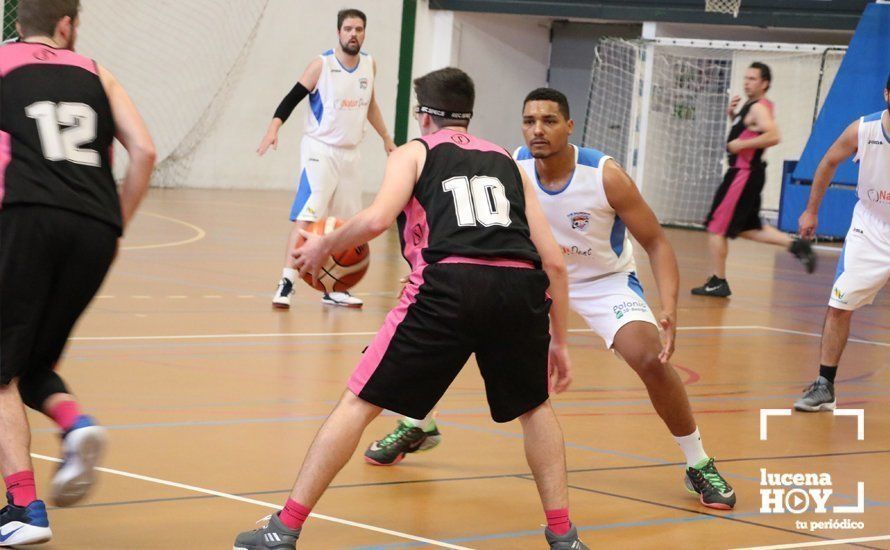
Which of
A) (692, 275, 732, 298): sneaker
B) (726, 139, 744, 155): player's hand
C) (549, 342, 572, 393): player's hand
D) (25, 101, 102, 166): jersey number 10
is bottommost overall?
(692, 275, 732, 298): sneaker

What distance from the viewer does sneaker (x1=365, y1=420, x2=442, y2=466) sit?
5.13 metres

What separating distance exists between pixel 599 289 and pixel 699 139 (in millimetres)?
16646

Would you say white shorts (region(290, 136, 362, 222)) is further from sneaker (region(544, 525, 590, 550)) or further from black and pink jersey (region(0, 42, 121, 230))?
sneaker (region(544, 525, 590, 550))

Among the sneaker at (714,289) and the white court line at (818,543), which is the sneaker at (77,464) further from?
the sneaker at (714,289)

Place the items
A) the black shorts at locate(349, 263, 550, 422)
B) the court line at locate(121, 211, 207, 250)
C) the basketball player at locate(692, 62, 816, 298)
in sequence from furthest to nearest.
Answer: the court line at locate(121, 211, 207, 250), the basketball player at locate(692, 62, 816, 298), the black shorts at locate(349, 263, 550, 422)

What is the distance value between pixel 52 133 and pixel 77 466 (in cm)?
104

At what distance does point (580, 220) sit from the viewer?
5289 millimetres

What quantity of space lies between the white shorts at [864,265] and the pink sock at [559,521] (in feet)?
10.8

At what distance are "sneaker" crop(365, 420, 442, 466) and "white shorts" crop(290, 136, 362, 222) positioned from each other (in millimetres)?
4629

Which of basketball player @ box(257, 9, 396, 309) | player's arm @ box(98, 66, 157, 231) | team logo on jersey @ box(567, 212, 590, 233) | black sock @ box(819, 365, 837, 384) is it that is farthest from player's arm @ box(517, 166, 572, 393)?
basketball player @ box(257, 9, 396, 309)

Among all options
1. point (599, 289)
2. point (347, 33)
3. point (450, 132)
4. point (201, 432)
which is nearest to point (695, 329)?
point (347, 33)

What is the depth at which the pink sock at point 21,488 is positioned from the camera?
12.5ft

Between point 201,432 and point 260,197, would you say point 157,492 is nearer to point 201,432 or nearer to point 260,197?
point 201,432

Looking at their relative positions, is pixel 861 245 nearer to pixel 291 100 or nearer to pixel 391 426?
pixel 391 426
